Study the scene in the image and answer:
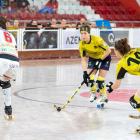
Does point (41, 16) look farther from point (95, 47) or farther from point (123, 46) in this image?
point (123, 46)

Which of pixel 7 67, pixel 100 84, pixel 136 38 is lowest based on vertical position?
pixel 136 38

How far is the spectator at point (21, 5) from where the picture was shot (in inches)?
636

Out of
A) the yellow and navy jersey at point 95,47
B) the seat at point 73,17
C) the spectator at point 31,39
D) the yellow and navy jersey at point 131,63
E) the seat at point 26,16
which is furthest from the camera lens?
the seat at point 73,17

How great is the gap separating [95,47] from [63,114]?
1.33m

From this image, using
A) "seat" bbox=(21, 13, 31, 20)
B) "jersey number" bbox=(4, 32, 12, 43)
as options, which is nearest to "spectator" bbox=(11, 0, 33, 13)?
"seat" bbox=(21, 13, 31, 20)

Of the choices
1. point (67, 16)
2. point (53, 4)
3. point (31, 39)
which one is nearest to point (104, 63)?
point (31, 39)

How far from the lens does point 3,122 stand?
15.8 ft

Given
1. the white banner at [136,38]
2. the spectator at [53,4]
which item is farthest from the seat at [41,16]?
the white banner at [136,38]

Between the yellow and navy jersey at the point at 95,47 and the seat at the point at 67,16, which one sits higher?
the yellow and navy jersey at the point at 95,47

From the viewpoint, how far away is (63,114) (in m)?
5.40

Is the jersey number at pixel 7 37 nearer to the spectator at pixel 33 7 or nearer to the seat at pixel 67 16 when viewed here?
the spectator at pixel 33 7

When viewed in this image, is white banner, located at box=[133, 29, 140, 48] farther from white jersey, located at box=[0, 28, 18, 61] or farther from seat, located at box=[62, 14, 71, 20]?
white jersey, located at box=[0, 28, 18, 61]

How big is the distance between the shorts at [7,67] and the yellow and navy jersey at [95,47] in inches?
65.5

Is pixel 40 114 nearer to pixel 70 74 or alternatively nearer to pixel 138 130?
pixel 138 130
